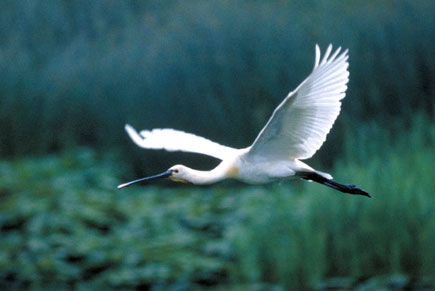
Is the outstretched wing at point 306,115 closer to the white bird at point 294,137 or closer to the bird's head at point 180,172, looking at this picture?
the white bird at point 294,137

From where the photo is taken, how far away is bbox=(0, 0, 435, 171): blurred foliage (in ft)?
23.9

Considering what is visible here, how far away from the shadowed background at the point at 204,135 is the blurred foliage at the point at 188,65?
0.01m

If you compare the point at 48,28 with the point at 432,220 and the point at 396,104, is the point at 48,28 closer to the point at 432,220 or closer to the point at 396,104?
the point at 396,104

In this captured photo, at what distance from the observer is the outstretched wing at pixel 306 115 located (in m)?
4.29

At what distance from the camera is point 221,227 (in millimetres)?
6816

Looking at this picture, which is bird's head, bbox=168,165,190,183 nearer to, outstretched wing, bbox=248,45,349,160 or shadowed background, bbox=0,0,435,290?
outstretched wing, bbox=248,45,349,160

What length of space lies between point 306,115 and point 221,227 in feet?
8.13

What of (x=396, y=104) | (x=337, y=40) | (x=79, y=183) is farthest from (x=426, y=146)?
(x=79, y=183)

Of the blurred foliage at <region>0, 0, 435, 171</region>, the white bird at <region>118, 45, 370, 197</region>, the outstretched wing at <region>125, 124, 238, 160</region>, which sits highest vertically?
the blurred foliage at <region>0, 0, 435, 171</region>

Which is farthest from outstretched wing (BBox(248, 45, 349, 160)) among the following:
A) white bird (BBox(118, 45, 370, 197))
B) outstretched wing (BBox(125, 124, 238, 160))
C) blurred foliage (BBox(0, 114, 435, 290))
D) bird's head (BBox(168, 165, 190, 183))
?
blurred foliage (BBox(0, 114, 435, 290))

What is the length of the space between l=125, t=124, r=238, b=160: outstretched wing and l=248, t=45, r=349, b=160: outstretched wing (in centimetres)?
45

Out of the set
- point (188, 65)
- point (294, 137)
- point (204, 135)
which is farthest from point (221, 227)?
point (294, 137)

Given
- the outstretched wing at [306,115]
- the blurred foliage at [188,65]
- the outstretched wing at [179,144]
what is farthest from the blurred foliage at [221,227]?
the outstretched wing at [306,115]

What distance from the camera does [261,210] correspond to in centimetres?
654
